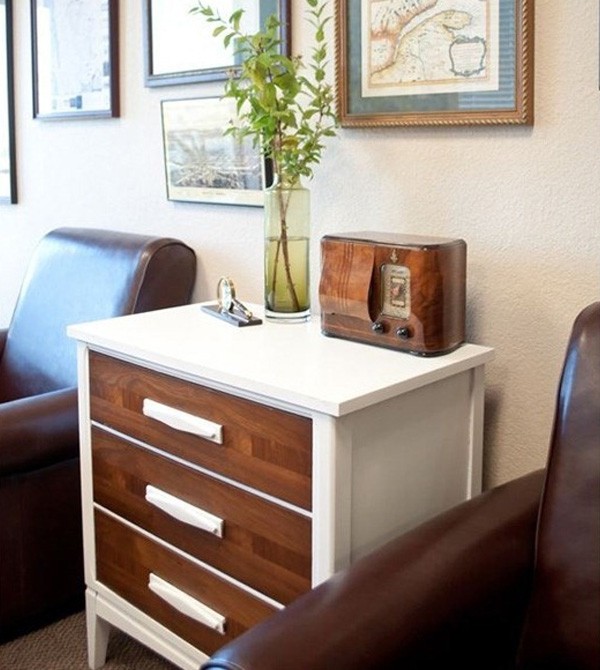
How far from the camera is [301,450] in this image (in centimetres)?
135

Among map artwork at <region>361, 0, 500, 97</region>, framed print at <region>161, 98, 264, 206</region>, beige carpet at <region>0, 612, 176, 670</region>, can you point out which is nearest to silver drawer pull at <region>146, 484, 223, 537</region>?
beige carpet at <region>0, 612, 176, 670</region>

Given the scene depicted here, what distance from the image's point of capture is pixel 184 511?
157cm

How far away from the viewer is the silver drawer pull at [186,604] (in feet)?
5.09

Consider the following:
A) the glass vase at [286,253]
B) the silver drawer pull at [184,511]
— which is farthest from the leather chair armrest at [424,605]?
the glass vase at [286,253]

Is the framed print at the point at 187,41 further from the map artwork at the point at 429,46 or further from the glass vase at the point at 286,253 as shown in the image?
the glass vase at the point at 286,253

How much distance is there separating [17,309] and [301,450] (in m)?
1.44

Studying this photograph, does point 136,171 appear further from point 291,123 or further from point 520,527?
point 520,527

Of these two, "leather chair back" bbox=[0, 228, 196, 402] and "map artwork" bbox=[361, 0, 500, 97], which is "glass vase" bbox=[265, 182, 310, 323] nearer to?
"map artwork" bbox=[361, 0, 500, 97]

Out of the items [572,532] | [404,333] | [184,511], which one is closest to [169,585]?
[184,511]

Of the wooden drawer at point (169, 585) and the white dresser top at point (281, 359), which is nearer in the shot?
the white dresser top at point (281, 359)

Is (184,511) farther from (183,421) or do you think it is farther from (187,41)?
(187,41)

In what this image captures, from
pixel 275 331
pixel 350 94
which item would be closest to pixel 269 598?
pixel 275 331

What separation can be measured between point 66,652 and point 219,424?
0.86m

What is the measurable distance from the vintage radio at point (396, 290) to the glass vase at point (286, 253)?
0.49 ft
